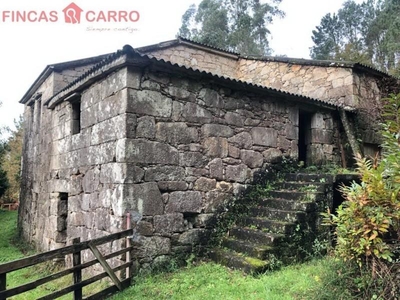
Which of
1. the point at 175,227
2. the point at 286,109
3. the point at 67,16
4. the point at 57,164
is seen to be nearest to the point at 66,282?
the point at 175,227

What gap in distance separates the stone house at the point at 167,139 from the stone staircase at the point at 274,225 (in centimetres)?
53

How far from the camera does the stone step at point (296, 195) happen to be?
5.21 metres

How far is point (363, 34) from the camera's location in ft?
79.8

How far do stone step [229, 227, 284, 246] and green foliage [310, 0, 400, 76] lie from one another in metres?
16.0

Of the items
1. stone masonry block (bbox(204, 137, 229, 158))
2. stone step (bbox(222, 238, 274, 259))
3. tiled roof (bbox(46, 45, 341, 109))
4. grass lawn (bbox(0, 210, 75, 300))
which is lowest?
grass lawn (bbox(0, 210, 75, 300))

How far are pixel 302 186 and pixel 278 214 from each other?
2.89ft

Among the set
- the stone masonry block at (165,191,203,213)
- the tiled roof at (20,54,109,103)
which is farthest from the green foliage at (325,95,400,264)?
the tiled roof at (20,54,109,103)

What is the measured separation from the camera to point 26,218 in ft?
34.7

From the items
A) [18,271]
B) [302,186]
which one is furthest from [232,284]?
[18,271]

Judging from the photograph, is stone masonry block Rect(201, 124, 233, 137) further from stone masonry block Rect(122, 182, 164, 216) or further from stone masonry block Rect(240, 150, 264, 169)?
stone masonry block Rect(122, 182, 164, 216)

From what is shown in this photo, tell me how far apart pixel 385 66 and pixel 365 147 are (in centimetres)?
1453

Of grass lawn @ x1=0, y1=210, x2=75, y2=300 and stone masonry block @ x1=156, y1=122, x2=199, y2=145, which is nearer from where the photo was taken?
stone masonry block @ x1=156, y1=122, x2=199, y2=145

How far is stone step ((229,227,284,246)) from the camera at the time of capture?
4.59 m

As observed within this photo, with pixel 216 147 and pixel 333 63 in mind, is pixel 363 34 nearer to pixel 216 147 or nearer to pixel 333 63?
pixel 333 63
